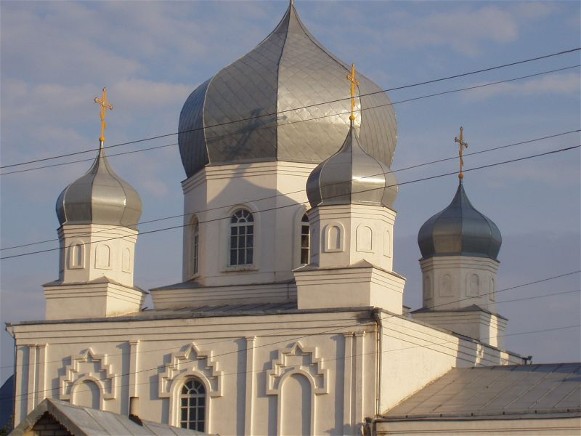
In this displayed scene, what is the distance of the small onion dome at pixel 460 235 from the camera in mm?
32531

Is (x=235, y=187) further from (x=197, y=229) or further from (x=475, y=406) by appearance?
(x=475, y=406)

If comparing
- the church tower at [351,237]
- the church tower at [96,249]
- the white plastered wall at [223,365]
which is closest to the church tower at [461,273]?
the church tower at [351,237]

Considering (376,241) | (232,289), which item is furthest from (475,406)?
(232,289)

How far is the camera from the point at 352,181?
2717 centimetres

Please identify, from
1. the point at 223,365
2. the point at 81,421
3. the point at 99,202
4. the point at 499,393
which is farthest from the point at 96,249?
the point at 81,421

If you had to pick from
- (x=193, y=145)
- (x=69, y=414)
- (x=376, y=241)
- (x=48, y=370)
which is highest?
(x=193, y=145)

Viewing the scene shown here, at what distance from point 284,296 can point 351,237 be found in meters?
2.63

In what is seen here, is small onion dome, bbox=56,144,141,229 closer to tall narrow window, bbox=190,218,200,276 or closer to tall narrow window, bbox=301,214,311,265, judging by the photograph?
tall narrow window, bbox=190,218,200,276

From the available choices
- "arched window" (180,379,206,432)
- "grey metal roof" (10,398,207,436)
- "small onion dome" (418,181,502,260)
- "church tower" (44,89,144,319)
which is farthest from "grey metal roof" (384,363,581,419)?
"grey metal roof" (10,398,207,436)

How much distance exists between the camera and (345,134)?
3042cm

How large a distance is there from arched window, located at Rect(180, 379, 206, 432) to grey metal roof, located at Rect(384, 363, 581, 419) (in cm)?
340

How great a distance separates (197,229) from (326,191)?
14.5ft

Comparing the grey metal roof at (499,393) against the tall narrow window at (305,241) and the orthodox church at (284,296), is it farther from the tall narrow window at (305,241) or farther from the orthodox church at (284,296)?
the tall narrow window at (305,241)

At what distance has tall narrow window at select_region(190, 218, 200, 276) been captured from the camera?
30.8 metres
